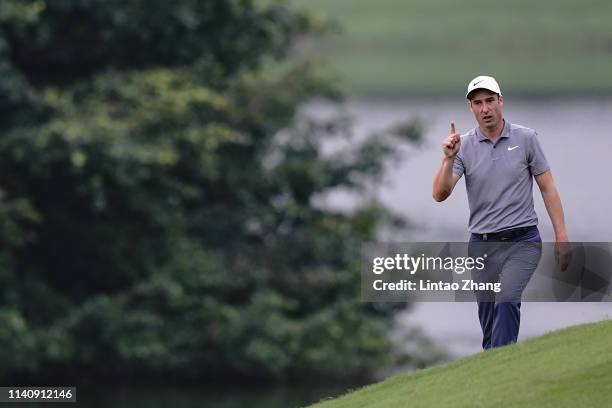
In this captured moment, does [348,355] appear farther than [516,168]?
Yes

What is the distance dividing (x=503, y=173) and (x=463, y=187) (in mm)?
38367

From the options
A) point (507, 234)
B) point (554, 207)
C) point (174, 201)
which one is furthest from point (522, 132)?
point (174, 201)

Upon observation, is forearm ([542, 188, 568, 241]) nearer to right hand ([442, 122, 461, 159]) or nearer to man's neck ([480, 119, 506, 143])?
man's neck ([480, 119, 506, 143])

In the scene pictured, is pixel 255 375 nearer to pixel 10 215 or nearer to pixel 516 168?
pixel 10 215

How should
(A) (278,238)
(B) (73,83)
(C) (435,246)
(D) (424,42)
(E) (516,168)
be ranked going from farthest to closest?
(D) (424,42) < (A) (278,238) < (B) (73,83) < (C) (435,246) < (E) (516,168)

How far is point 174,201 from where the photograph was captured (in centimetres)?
2605

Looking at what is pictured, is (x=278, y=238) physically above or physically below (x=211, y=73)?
below

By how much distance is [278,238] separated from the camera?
27.9 m

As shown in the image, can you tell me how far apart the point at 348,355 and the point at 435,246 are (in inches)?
→ 610

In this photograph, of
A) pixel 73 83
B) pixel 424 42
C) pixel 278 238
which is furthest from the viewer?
pixel 424 42

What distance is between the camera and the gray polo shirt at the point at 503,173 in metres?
9.59

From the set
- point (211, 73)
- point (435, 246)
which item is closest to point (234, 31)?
point (211, 73)

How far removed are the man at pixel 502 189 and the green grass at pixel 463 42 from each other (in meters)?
73.3

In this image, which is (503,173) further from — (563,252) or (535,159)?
(563,252)
